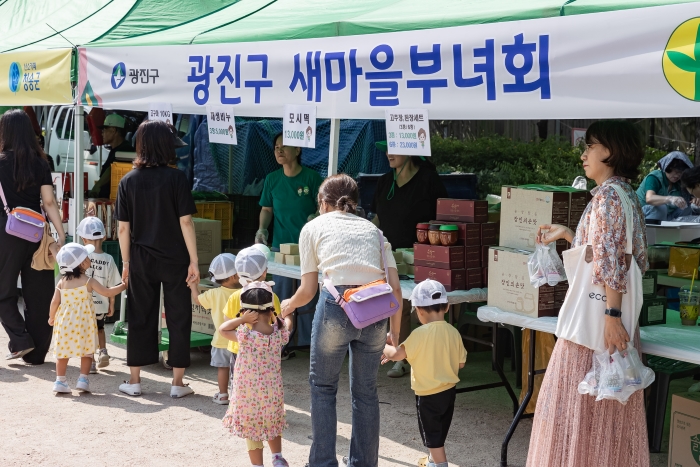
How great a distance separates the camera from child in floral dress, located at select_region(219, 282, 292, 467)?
4652 millimetres

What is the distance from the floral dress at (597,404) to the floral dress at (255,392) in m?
1.34

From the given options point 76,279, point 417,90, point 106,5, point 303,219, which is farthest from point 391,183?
point 106,5

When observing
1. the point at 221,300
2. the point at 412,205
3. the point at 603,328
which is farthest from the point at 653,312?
the point at 221,300

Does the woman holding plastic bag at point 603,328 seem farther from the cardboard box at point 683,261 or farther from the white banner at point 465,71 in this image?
the cardboard box at point 683,261

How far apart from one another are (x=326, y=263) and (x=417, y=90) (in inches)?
47.4

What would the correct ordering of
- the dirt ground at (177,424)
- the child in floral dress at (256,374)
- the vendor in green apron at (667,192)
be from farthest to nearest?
the vendor in green apron at (667,192) < the dirt ground at (177,424) < the child in floral dress at (256,374)

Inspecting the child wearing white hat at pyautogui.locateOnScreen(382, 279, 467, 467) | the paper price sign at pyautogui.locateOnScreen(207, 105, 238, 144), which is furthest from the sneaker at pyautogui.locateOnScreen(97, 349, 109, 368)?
the child wearing white hat at pyautogui.locateOnScreen(382, 279, 467, 467)

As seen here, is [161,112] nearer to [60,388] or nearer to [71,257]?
[71,257]

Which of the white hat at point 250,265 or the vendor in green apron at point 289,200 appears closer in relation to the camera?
the white hat at point 250,265

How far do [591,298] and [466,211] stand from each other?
70.1 inches

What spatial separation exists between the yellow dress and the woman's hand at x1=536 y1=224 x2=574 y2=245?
3.32 m

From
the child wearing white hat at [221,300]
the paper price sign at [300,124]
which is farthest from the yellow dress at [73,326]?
the paper price sign at [300,124]

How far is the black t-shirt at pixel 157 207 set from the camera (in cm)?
613

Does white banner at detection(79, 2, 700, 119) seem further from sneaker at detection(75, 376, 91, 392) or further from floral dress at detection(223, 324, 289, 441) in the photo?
sneaker at detection(75, 376, 91, 392)
